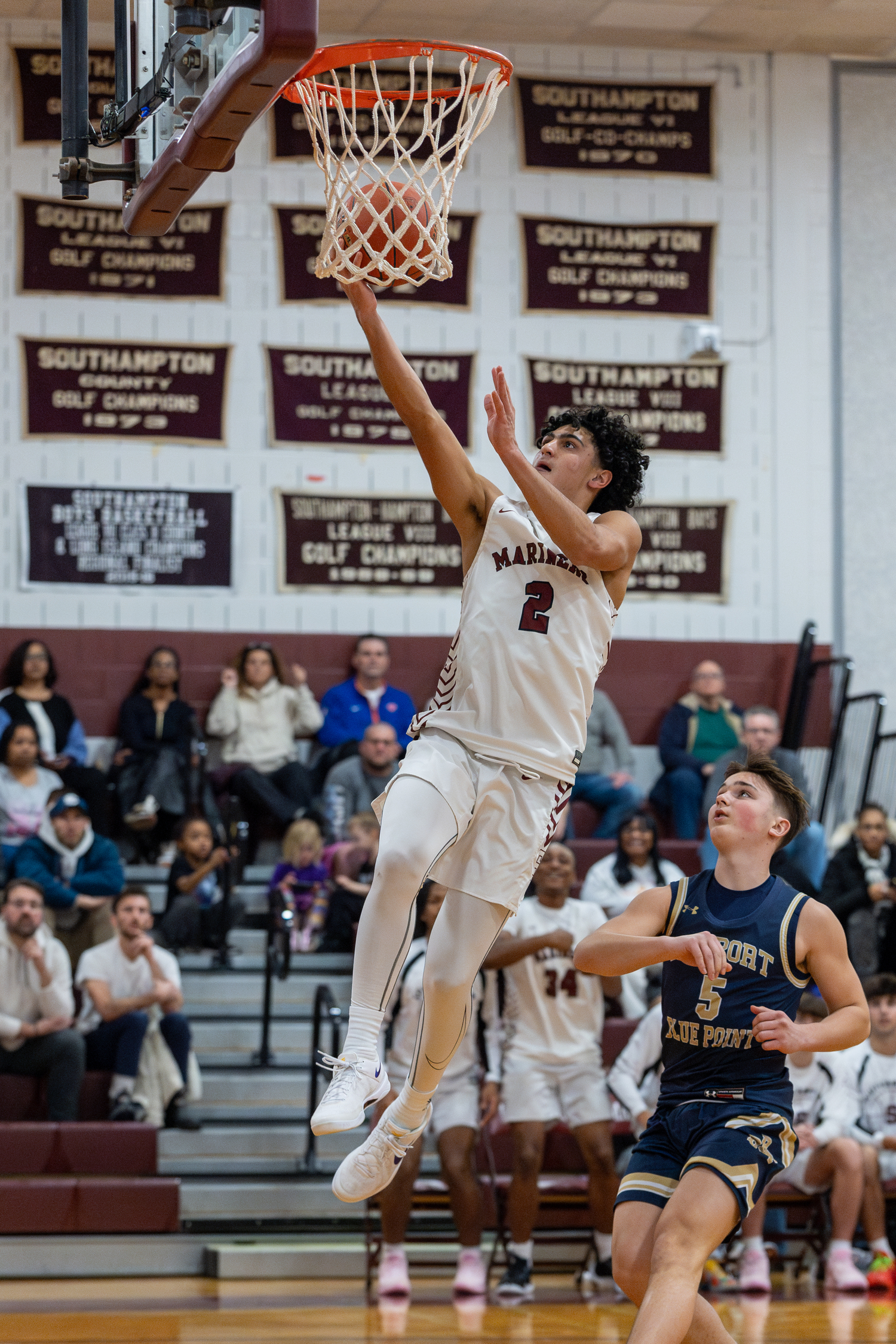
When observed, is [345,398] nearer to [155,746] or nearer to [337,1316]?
[155,746]

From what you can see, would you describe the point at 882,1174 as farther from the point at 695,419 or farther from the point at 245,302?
the point at 245,302

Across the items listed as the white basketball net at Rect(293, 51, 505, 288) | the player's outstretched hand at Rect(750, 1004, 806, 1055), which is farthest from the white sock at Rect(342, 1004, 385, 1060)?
the white basketball net at Rect(293, 51, 505, 288)

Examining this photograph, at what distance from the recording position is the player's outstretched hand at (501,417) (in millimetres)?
4699

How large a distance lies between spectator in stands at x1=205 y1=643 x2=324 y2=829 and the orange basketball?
7.16m

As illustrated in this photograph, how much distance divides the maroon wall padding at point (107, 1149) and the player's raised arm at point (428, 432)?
5.31 metres

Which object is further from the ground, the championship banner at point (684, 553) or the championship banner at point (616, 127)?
the championship banner at point (616, 127)

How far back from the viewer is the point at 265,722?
12.4m

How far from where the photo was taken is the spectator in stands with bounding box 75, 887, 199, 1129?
9.53 m

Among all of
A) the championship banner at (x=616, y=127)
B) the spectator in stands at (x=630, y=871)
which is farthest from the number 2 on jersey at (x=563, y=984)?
the championship banner at (x=616, y=127)

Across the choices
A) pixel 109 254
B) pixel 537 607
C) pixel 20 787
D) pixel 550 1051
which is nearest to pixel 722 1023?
pixel 537 607

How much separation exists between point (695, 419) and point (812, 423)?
94 cm

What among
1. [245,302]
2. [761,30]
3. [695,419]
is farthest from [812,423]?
[245,302]

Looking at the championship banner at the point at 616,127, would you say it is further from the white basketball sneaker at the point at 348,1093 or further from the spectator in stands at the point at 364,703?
the white basketball sneaker at the point at 348,1093

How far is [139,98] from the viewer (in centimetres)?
505
